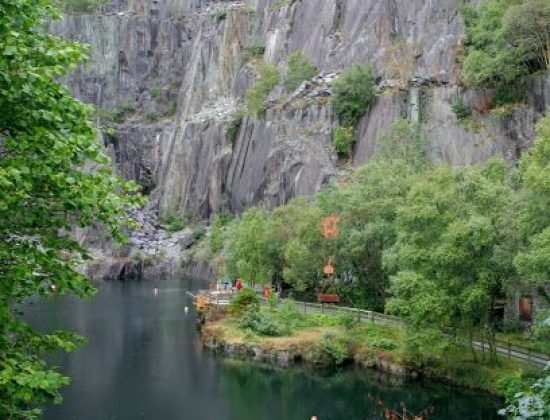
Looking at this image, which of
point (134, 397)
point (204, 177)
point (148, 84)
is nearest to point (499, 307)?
point (134, 397)

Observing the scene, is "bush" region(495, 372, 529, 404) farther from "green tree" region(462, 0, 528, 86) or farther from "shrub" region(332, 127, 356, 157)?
"shrub" region(332, 127, 356, 157)

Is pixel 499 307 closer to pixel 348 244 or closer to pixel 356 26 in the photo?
pixel 348 244

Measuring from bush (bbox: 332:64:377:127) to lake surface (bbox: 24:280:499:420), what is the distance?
36102mm

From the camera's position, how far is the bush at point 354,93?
249 feet

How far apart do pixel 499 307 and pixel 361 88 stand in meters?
39.6

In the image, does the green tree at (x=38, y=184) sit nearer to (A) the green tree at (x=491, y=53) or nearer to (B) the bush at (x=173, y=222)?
(A) the green tree at (x=491, y=53)

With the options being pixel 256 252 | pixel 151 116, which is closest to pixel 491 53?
pixel 256 252

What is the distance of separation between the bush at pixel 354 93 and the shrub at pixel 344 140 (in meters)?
1.13

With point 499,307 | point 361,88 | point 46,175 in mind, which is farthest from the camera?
point 361,88

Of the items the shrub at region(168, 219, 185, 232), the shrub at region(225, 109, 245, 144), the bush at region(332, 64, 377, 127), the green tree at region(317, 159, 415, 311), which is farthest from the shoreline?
the shrub at region(168, 219, 185, 232)

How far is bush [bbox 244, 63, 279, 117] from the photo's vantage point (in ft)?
315

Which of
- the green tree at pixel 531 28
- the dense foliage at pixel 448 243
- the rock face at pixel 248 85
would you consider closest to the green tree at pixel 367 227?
the dense foliage at pixel 448 243

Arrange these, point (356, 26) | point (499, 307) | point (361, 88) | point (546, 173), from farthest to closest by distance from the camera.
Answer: point (356, 26) → point (361, 88) → point (499, 307) → point (546, 173)

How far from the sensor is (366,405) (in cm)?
3450
